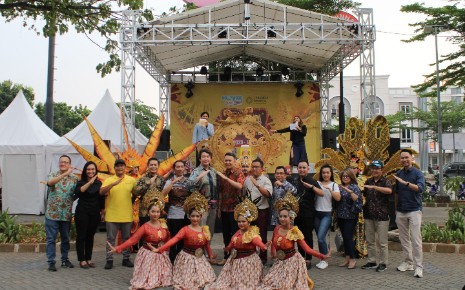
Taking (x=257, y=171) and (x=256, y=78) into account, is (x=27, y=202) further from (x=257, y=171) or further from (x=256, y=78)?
(x=257, y=171)

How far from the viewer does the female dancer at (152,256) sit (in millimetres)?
6070

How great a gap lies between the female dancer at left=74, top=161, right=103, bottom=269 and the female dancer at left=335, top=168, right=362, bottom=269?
11.8 ft

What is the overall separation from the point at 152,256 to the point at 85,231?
5.02 ft

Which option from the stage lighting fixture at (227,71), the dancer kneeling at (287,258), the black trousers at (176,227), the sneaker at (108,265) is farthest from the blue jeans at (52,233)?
the stage lighting fixture at (227,71)

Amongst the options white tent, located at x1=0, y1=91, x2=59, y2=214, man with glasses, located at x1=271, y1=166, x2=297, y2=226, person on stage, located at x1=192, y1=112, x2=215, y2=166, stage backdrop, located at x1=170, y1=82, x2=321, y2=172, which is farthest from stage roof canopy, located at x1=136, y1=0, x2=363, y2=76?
man with glasses, located at x1=271, y1=166, x2=297, y2=226

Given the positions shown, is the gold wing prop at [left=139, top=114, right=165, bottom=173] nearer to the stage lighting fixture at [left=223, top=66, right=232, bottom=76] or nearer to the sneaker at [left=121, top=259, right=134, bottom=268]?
the sneaker at [left=121, top=259, right=134, bottom=268]

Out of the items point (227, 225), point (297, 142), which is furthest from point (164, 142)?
point (227, 225)

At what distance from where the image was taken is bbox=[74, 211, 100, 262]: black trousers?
7164 mm

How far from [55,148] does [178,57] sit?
4.61 m

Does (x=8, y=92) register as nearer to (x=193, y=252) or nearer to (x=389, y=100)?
(x=389, y=100)

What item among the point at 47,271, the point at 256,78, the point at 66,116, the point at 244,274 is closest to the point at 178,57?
the point at 256,78

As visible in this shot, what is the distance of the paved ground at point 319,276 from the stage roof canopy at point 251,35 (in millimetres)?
5605

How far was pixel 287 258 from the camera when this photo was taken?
233 inches

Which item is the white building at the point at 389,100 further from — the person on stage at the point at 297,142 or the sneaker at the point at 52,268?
the sneaker at the point at 52,268
